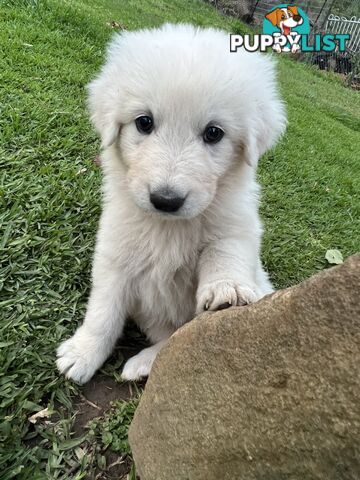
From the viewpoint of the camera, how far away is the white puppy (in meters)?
2.26

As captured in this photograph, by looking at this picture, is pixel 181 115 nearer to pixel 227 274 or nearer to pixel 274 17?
pixel 227 274

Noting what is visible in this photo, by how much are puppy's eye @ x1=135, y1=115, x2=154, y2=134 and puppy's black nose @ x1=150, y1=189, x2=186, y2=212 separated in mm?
425

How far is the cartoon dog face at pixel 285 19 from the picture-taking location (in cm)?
1140

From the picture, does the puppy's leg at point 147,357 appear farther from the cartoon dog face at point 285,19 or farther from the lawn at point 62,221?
the cartoon dog face at point 285,19

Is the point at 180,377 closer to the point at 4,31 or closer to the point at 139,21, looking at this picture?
the point at 4,31

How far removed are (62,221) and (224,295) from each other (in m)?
1.75

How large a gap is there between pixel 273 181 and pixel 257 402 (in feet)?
13.4

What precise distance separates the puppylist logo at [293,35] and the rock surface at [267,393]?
761cm

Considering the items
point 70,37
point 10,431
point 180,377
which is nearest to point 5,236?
point 10,431

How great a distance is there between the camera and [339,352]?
4.49ft

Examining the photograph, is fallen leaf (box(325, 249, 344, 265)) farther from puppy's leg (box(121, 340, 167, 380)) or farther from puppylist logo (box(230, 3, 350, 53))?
puppylist logo (box(230, 3, 350, 53))

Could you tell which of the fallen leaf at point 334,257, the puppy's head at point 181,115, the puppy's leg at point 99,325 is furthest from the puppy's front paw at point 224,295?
the fallen leaf at point 334,257

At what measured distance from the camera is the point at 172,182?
2152mm

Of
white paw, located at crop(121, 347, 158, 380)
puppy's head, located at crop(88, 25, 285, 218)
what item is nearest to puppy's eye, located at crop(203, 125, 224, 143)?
puppy's head, located at crop(88, 25, 285, 218)
